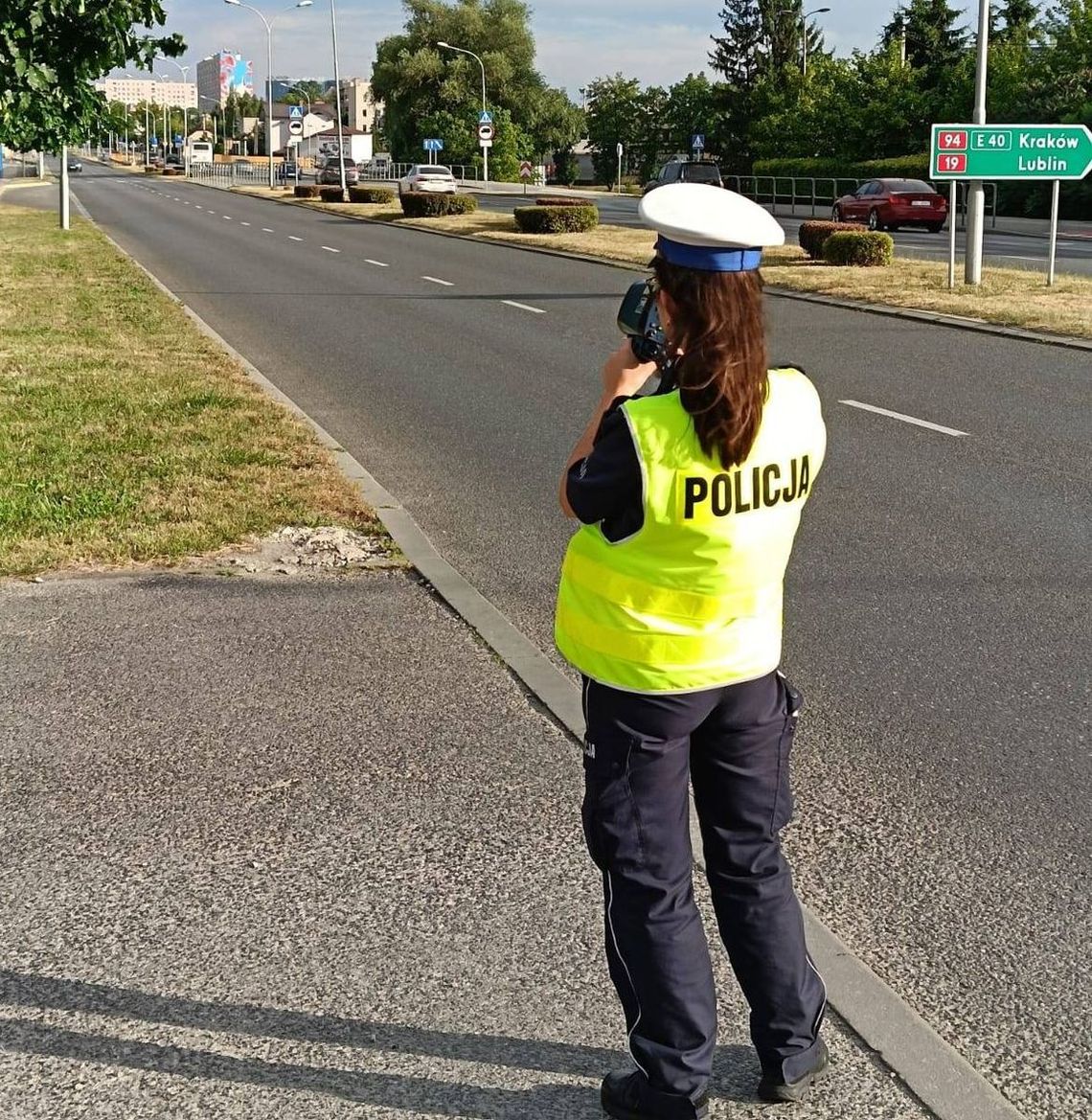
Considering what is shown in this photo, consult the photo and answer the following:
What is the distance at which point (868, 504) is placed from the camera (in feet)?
27.1

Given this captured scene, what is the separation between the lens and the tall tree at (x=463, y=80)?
96938 millimetres

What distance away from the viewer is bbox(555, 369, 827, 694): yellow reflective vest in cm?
252

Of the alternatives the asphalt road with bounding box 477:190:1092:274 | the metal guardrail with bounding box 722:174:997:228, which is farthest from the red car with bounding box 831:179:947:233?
the metal guardrail with bounding box 722:174:997:228

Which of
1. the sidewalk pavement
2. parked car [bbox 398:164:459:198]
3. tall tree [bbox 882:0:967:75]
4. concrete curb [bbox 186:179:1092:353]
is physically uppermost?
tall tree [bbox 882:0:967:75]

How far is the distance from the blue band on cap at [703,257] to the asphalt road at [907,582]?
1.69 m

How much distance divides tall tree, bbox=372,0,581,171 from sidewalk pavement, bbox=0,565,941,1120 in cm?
9254

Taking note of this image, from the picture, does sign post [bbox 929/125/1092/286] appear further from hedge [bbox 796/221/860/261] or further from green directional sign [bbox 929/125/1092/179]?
hedge [bbox 796/221/860/261]

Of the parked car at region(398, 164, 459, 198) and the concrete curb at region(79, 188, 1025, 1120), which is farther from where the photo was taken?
the parked car at region(398, 164, 459, 198)

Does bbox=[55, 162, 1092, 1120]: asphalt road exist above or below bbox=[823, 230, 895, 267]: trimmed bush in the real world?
below

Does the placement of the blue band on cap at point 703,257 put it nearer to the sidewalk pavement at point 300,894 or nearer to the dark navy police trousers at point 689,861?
the dark navy police trousers at point 689,861

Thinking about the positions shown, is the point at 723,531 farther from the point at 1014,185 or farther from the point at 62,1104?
the point at 1014,185

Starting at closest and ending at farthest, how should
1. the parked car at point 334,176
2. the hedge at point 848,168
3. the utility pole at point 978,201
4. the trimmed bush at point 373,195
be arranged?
the utility pole at point 978,201, the hedge at point 848,168, the trimmed bush at point 373,195, the parked car at point 334,176

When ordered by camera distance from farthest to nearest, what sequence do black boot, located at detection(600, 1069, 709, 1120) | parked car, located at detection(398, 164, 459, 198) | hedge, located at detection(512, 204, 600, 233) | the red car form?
parked car, located at detection(398, 164, 459, 198) < the red car < hedge, located at detection(512, 204, 600, 233) < black boot, located at detection(600, 1069, 709, 1120)

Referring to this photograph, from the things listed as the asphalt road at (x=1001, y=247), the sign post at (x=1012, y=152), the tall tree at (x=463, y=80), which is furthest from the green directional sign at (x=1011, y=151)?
the tall tree at (x=463, y=80)
